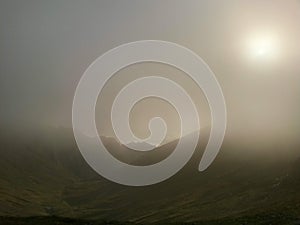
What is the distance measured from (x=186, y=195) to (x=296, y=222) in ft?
465

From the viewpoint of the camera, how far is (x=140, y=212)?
7416 inches

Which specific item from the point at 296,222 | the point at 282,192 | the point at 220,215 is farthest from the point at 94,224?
the point at 282,192

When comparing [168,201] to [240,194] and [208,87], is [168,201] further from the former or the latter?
[208,87]

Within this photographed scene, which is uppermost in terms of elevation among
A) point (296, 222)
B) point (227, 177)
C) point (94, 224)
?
point (227, 177)

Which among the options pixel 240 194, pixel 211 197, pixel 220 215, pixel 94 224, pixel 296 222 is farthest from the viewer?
pixel 211 197

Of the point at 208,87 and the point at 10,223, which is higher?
the point at 208,87

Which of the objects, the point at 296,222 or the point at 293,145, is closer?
the point at 296,222

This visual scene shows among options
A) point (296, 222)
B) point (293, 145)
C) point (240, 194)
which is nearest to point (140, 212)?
point (240, 194)

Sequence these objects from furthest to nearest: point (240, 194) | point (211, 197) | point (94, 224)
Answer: point (211, 197) → point (240, 194) → point (94, 224)

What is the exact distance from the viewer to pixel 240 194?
161375mm

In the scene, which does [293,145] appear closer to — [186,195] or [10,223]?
[186,195]

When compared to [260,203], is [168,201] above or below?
above

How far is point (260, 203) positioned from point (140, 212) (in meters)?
68.2

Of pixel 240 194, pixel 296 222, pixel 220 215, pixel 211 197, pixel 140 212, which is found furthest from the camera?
pixel 140 212
